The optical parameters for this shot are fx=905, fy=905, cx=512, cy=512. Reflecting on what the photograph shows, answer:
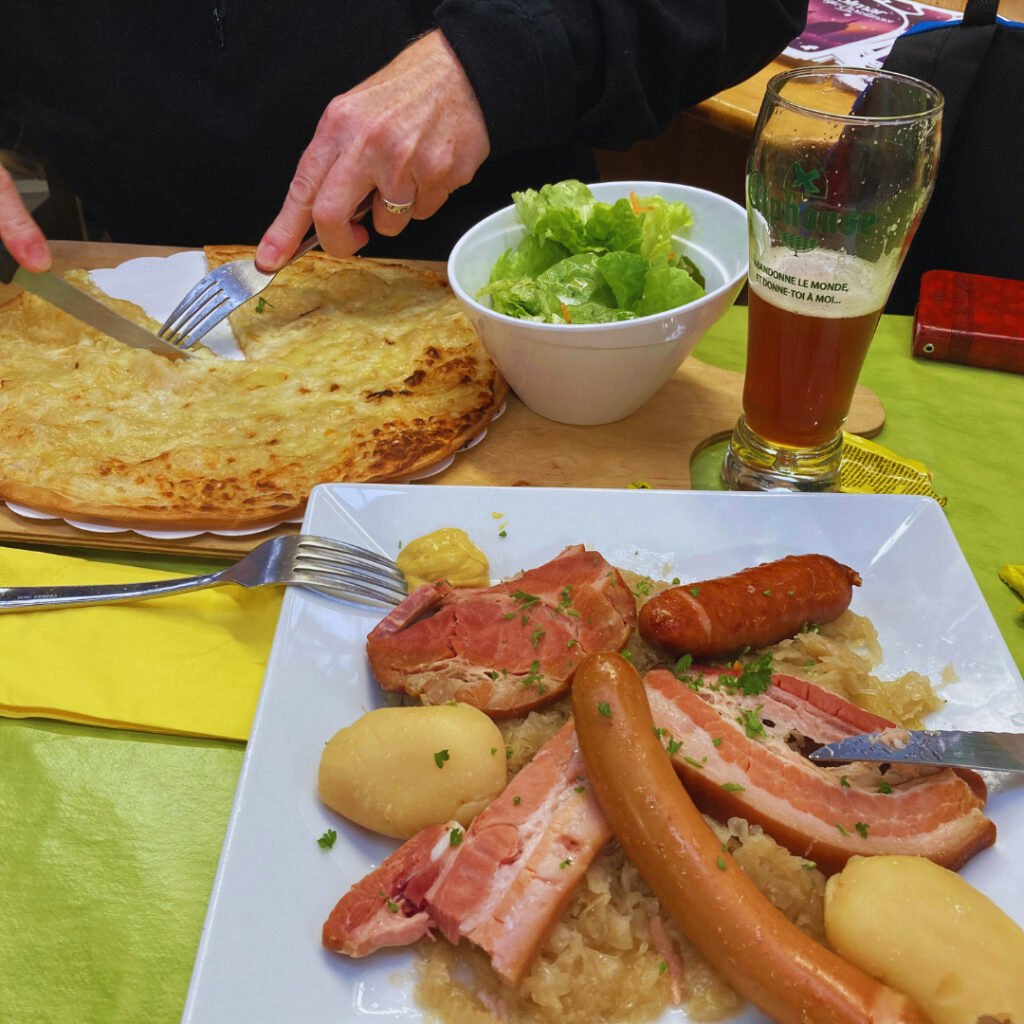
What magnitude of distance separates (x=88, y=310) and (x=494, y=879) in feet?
6.23

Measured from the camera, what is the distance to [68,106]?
3027 millimetres

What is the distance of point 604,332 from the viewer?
211 cm

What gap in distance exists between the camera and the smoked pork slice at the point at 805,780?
140 cm

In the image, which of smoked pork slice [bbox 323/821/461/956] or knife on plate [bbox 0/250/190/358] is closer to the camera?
smoked pork slice [bbox 323/821/461/956]

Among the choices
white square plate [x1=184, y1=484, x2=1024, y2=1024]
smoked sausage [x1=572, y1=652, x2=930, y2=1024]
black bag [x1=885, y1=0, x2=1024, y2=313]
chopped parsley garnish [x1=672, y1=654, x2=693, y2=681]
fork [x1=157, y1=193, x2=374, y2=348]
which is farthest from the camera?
black bag [x1=885, y1=0, x2=1024, y2=313]

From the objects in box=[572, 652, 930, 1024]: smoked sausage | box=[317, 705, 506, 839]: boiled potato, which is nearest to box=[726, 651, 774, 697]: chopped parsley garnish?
box=[572, 652, 930, 1024]: smoked sausage

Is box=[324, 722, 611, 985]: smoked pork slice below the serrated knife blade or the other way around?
below

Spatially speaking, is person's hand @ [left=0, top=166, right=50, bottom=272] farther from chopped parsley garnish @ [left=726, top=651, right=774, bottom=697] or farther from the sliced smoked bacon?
chopped parsley garnish @ [left=726, top=651, right=774, bottom=697]

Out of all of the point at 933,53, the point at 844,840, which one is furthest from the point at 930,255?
the point at 844,840

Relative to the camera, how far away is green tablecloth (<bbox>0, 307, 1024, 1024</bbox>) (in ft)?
4.41

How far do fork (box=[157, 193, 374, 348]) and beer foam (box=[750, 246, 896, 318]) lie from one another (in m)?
1.23

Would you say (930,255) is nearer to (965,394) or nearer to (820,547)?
(965,394)

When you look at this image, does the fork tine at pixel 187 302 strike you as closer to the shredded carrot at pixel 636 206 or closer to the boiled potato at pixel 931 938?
the shredded carrot at pixel 636 206

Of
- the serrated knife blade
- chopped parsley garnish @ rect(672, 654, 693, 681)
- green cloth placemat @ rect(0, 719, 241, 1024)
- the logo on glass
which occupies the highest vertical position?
the logo on glass
